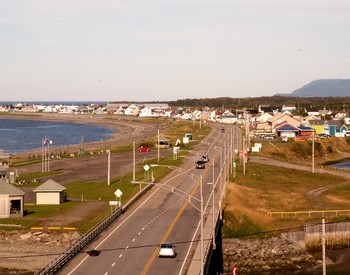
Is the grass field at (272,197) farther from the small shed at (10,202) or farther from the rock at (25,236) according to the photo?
the small shed at (10,202)

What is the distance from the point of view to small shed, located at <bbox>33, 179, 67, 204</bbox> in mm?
84312

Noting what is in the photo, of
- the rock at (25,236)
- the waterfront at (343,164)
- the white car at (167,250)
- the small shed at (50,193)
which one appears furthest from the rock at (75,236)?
the waterfront at (343,164)

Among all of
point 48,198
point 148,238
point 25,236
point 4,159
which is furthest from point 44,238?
point 4,159

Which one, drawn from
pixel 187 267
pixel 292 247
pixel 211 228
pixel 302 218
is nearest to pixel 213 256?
pixel 211 228

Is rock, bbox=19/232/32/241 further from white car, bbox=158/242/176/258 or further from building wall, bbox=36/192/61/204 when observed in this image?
white car, bbox=158/242/176/258

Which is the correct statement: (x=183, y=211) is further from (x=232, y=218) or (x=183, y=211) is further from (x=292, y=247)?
Answer: (x=292, y=247)

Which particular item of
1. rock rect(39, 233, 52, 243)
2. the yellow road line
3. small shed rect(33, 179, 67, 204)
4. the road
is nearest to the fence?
the road

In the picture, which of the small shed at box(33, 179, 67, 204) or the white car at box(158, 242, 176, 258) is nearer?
the white car at box(158, 242, 176, 258)

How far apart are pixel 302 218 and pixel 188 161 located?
44.5 m

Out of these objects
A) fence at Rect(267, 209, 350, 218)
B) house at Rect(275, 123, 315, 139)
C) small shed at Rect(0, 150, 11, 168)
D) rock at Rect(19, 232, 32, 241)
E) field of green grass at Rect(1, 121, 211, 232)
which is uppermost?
house at Rect(275, 123, 315, 139)

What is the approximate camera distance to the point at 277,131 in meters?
198

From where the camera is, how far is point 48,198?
8481cm

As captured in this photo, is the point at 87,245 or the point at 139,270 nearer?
the point at 139,270

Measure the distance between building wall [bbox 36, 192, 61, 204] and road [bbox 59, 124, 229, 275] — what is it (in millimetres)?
11097
